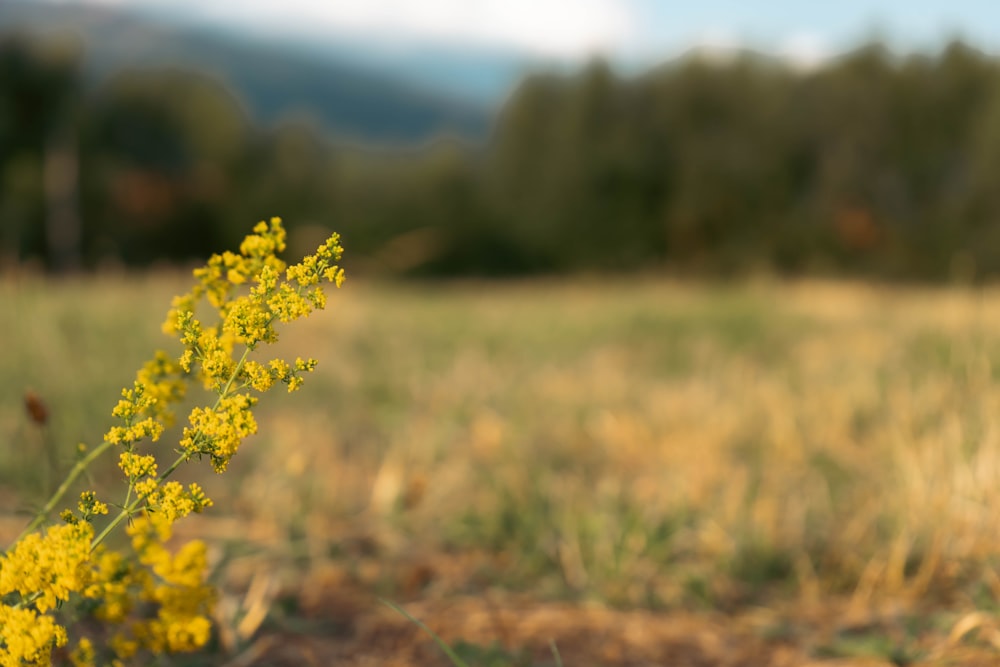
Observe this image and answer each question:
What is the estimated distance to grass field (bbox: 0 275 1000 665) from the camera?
192cm

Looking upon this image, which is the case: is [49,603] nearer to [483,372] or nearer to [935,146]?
[483,372]

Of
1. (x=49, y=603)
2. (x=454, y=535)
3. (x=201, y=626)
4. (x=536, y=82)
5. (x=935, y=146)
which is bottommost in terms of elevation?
(x=454, y=535)

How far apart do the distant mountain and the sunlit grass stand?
15164 cm

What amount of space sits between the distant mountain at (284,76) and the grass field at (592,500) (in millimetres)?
152260

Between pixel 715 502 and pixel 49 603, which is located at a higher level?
pixel 49 603

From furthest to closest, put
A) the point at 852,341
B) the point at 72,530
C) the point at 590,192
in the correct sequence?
1. the point at 590,192
2. the point at 852,341
3. the point at 72,530

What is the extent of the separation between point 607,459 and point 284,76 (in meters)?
178

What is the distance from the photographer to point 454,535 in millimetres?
2465

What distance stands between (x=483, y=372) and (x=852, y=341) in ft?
7.40

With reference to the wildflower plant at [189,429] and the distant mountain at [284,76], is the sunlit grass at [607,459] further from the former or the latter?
the distant mountain at [284,76]

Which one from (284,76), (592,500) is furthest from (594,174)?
(284,76)

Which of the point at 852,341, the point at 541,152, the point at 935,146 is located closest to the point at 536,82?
the point at 541,152

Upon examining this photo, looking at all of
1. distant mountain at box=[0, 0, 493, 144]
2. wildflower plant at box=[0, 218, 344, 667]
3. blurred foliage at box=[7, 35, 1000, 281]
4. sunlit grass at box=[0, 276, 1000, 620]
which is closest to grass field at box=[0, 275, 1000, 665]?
sunlit grass at box=[0, 276, 1000, 620]

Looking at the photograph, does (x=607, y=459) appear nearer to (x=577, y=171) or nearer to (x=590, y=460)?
(x=590, y=460)
